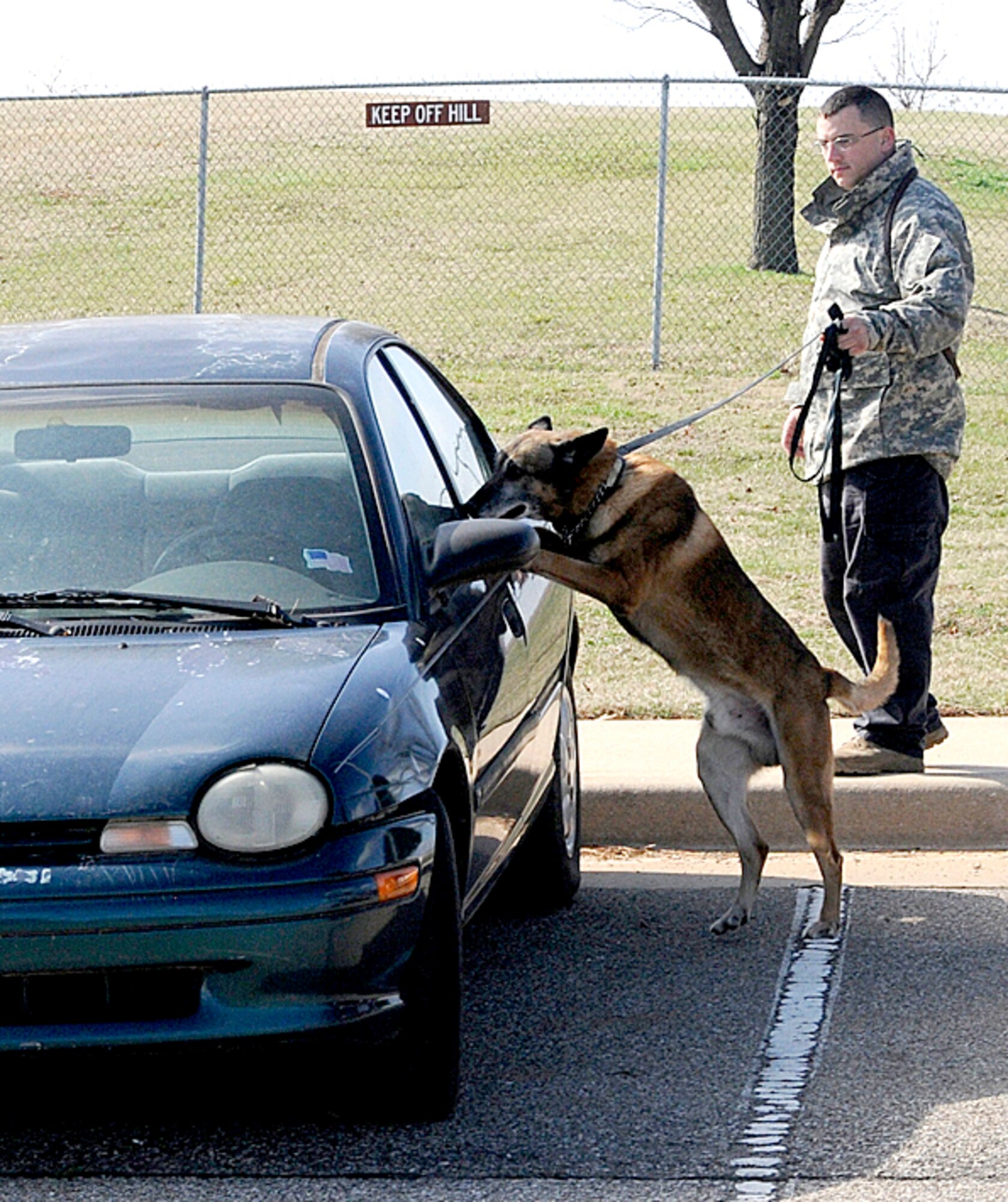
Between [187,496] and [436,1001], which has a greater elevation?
[187,496]

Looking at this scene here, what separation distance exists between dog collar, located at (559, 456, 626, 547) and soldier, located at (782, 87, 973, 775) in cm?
117

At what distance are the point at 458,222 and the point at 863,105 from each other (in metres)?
14.7

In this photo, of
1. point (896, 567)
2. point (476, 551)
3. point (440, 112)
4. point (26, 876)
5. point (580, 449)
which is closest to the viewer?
point (26, 876)

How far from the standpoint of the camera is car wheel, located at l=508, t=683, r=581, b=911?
5.49 meters

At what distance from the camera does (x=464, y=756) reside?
4.10 meters

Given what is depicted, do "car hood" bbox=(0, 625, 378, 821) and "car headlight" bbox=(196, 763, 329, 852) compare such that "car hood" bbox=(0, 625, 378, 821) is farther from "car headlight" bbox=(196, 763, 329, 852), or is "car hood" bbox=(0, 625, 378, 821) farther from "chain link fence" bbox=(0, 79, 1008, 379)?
"chain link fence" bbox=(0, 79, 1008, 379)

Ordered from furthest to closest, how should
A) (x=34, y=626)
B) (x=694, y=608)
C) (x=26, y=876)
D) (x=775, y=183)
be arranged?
(x=775, y=183) → (x=694, y=608) → (x=34, y=626) → (x=26, y=876)

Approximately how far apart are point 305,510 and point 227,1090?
1270mm

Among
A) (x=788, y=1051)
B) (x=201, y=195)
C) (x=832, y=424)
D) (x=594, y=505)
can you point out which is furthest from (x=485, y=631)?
(x=201, y=195)

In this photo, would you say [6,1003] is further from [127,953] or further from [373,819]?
[373,819]

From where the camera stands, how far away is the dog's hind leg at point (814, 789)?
5.37 meters

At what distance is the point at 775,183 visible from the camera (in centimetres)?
1833

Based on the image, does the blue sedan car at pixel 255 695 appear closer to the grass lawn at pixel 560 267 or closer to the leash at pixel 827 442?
the leash at pixel 827 442

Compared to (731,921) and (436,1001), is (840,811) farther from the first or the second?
(436,1001)
